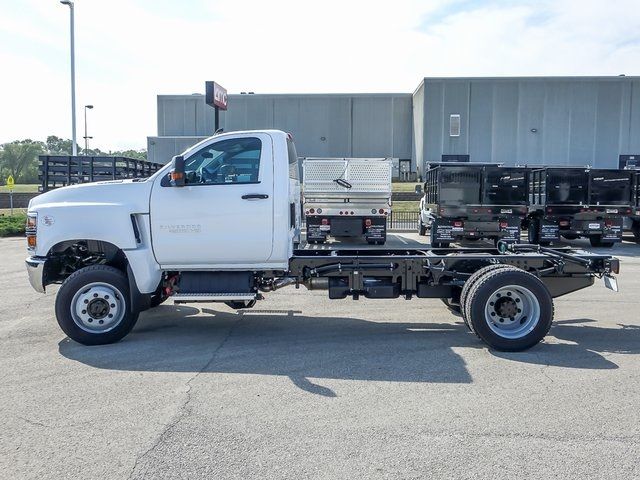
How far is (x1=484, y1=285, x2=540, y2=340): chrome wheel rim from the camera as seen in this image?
245 inches

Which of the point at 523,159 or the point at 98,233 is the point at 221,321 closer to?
the point at 98,233

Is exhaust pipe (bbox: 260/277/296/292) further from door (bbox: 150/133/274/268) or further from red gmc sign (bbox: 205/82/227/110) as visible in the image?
red gmc sign (bbox: 205/82/227/110)

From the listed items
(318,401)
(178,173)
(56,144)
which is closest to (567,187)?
(178,173)

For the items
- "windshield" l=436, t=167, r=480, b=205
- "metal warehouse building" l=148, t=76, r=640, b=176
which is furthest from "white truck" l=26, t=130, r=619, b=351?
"metal warehouse building" l=148, t=76, r=640, b=176

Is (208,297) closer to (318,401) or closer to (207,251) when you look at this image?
(207,251)

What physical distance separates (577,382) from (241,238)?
146 inches

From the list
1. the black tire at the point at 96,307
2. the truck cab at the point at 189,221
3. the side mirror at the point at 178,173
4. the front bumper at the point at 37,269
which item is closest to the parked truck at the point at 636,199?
the truck cab at the point at 189,221

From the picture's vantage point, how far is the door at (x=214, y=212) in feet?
21.3

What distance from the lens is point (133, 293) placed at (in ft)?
21.3

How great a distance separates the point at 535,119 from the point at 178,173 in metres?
42.9

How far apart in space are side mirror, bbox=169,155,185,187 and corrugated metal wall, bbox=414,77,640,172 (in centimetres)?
3967

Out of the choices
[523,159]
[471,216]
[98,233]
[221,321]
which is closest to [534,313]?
[221,321]

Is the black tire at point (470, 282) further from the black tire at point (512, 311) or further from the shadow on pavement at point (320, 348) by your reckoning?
the shadow on pavement at point (320, 348)

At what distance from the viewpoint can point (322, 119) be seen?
52.2 m
